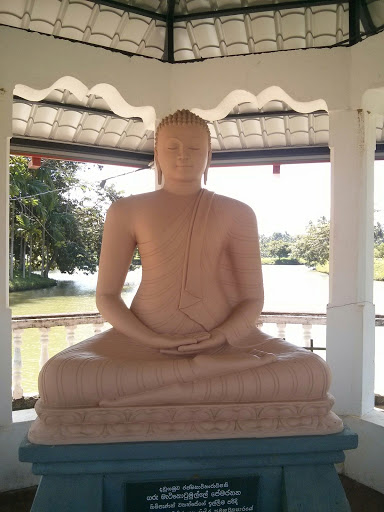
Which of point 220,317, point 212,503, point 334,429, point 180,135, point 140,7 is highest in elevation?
point 140,7

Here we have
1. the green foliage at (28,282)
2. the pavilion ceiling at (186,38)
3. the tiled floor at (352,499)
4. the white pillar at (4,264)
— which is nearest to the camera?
the tiled floor at (352,499)

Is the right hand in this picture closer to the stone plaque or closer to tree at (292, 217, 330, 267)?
the stone plaque

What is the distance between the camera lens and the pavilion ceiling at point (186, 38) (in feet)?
11.6

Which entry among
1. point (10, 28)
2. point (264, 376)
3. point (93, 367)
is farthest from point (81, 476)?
point (10, 28)

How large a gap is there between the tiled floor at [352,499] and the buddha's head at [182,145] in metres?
2.13

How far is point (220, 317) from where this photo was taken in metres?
2.61

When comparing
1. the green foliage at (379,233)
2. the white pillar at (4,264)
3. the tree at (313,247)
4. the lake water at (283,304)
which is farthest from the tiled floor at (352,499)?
the green foliage at (379,233)

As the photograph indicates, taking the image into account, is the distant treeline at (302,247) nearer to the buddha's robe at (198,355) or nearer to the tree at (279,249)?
the tree at (279,249)

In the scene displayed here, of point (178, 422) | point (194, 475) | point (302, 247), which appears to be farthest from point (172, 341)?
point (302, 247)

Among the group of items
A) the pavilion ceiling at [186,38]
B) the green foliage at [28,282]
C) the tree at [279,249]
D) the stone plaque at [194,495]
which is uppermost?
the pavilion ceiling at [186,38]

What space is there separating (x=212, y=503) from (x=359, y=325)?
176 centimetres

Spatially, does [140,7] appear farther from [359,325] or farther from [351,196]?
[359,325]

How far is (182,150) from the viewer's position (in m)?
2.66

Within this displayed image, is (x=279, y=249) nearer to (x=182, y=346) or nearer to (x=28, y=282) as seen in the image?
(x=182, y=346)
